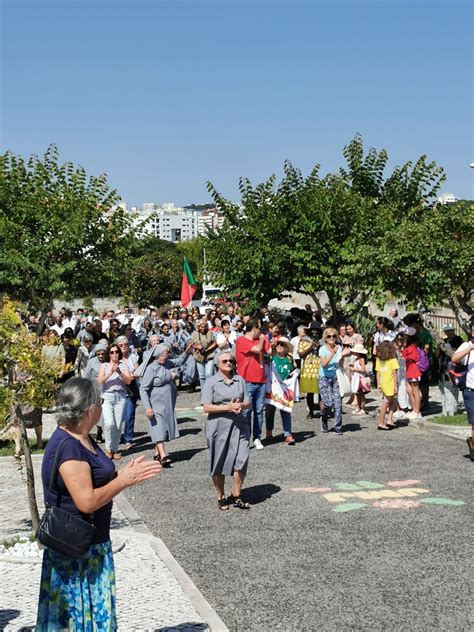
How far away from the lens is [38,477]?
12.8m

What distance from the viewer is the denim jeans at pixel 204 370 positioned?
21234 mm

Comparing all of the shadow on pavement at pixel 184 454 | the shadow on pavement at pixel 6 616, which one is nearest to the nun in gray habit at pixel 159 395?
the shadow on pavement at pixel 184 454

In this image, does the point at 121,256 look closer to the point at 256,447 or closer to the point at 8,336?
the point at 256,447

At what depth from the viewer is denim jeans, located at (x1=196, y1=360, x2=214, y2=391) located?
2123cm

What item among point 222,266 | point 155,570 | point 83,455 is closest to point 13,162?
point 222,266

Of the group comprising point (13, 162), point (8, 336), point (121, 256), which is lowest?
point (8, 336)

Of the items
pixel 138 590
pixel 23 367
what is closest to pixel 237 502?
pixel 23 367

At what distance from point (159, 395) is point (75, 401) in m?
9.05

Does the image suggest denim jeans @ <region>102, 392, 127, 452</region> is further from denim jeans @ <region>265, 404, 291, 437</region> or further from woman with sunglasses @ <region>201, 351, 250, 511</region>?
woman with sunglasses @ <region>201, 351, 250, 511</region>

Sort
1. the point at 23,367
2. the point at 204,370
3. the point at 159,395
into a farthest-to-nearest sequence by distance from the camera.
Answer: the point at 204,370
the point at 159,395
the point at 23,367

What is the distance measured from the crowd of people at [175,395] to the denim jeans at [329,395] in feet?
0.05

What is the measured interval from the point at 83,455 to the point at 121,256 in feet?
59.1

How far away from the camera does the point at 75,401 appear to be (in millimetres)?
5074

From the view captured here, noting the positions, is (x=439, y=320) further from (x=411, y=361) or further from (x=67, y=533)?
(x=67, y=533)
